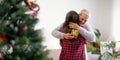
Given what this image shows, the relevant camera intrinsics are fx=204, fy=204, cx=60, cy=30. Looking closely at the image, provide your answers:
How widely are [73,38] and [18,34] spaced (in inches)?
27.7

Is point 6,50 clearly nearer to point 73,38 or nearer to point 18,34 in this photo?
point 18,34

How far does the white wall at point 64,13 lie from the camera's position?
82.0 inches

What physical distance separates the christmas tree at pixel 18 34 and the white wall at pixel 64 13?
3.02 feet

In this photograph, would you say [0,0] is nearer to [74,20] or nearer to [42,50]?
[42,50]

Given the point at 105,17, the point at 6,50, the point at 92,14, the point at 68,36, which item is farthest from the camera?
the point at 105,17

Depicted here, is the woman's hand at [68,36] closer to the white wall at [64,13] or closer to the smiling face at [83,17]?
the smiling face at [83,17]

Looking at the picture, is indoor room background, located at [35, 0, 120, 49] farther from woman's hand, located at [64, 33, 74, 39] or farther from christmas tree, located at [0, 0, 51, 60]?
christmas tree, located at [0, 0, 51, 60]

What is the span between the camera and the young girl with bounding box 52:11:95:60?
135 cm

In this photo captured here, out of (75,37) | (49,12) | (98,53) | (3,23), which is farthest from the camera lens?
(98,53)

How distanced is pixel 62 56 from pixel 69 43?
0.12 meters

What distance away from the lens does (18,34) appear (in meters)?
0.70

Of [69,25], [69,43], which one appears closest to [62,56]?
[69,43]

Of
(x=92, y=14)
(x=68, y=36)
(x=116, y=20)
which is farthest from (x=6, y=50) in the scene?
(x=116, y=20)

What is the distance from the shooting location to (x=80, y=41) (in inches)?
54.4
